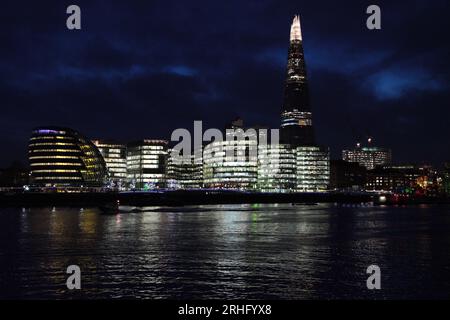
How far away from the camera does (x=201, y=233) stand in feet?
235

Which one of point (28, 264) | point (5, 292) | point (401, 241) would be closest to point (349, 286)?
point (5, 292)

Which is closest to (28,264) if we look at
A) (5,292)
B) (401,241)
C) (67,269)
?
(67,269)

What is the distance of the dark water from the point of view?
1309 inches

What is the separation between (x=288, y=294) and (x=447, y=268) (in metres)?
16.4

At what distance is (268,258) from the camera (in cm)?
4697

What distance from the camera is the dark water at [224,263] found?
33250 millimetres

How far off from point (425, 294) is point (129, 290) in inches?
697

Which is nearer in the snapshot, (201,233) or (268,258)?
(268,258)

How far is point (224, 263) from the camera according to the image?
44250 millimetres

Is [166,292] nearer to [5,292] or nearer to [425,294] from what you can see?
[5,292]
